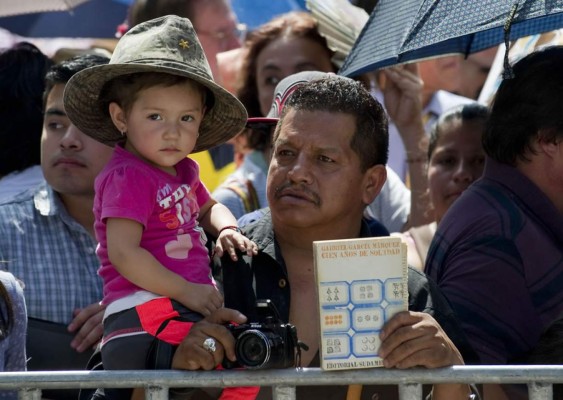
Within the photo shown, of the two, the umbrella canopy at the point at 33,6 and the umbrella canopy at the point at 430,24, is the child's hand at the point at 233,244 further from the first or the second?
the umbrella canopy at the point at 33,6

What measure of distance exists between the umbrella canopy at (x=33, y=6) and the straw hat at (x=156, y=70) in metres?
2.46

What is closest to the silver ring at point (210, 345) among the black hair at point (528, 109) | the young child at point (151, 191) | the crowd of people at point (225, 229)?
the crowd of people at point (225, 229)

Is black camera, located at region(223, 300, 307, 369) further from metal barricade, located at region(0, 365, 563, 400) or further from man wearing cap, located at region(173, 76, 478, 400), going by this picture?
man wearing cap, located at region(173, 76, 478, 400)

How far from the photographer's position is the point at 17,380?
9.73ft

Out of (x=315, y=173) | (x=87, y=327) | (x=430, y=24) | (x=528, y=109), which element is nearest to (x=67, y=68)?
(x=87, y=327)

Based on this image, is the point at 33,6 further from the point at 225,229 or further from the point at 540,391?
the point at 540,391

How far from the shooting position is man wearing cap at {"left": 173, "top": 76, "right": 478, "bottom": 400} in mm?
3660

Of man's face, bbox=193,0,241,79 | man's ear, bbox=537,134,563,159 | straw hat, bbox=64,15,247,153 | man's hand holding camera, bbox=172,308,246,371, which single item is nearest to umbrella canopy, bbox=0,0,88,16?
man's face, bbox=193,0,241,79

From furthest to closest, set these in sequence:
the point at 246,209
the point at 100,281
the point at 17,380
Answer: the point at 246,209, the point at 100,281, the point at 17,380

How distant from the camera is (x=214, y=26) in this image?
21.8ft

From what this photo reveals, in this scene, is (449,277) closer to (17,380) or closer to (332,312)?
(332,312)

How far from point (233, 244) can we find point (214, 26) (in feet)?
10.1

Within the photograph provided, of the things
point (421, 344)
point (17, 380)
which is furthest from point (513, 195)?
point (17, 380)

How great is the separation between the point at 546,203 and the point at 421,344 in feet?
4.13
